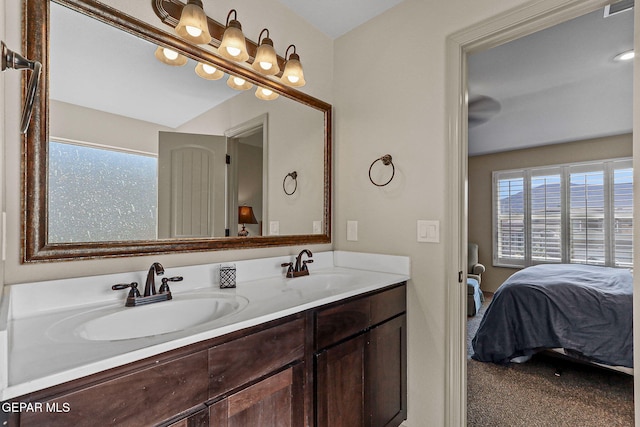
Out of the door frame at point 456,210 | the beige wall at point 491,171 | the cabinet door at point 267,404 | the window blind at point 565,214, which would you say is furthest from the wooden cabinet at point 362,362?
the beige wall at point 491,171

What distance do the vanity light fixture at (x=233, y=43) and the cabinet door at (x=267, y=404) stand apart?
4.60ft

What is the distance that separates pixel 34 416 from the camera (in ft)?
2.11

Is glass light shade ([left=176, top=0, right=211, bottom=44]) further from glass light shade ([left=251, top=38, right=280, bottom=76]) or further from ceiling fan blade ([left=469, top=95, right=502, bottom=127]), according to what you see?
ceiling fan blade ([left=469, top=95, right=502, bottom=127])

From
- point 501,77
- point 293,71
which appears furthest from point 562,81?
point 293,71

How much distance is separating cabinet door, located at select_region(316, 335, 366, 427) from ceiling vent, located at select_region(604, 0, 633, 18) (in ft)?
7.03

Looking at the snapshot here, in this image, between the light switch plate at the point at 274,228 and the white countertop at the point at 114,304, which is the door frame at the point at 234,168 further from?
the white countertop at the point at 114,304

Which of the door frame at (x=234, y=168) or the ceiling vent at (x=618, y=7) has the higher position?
the ceiling vent at (x=618, y=7)

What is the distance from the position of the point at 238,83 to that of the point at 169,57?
35 centimetres

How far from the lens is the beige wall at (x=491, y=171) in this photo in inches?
185

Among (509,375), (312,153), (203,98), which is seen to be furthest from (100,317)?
(509,375)

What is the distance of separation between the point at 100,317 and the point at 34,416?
40cm

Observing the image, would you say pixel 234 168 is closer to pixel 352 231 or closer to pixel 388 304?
pixel 352 231

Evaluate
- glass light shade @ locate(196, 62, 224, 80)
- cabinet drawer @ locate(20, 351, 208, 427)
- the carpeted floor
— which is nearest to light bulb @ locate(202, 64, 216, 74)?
glass light shade @ locate(196, 62, 224, 80)

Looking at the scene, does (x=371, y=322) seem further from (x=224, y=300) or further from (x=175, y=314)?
(x=175, y=314)
